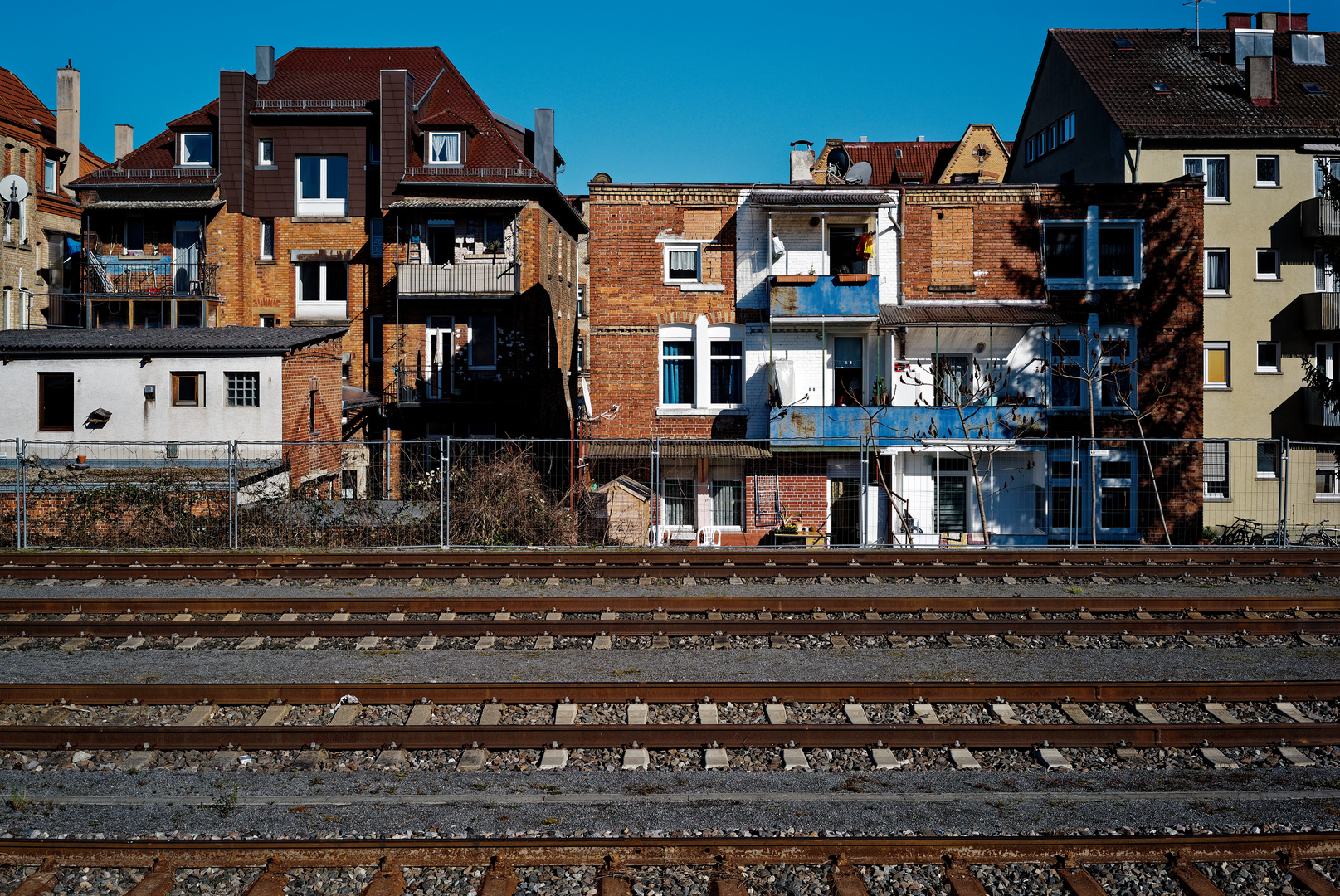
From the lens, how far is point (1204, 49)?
3497 cm

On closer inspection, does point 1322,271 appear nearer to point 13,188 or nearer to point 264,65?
point 264,65

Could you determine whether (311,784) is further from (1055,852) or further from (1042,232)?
(1042,232)

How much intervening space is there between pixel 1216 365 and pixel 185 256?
Answer: 114 ft

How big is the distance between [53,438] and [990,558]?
22237 millimetres

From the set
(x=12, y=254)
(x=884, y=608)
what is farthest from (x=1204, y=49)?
(x=12, y=254)

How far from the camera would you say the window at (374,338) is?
1353 inches

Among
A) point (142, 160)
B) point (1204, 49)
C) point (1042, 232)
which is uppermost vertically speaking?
point (1204, 49)

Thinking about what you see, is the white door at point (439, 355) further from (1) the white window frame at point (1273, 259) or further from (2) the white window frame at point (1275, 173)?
(2) the white window frame at point (1275, 173)

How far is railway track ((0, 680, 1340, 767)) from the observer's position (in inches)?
349

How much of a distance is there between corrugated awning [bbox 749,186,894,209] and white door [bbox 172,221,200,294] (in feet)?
68.9

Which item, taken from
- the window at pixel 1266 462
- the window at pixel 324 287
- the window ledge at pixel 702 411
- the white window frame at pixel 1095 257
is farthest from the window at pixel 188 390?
the window at pixel 1266 462

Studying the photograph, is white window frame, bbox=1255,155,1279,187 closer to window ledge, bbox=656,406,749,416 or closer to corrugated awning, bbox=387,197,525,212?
window ledge, bbox=656,406,749,416

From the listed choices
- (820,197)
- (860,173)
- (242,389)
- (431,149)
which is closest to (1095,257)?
(860,173)

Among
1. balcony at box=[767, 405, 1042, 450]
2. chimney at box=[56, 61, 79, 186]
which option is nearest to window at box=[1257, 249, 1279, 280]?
balcony at box=[767, 405, 1042, 450]
